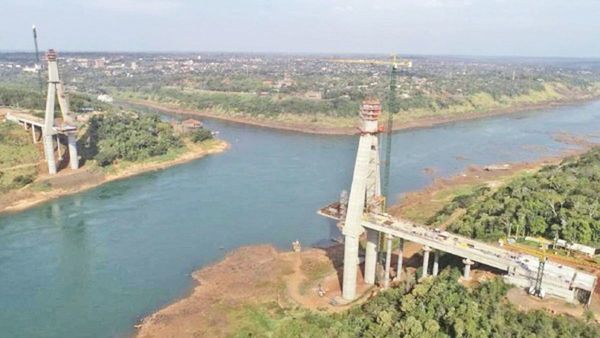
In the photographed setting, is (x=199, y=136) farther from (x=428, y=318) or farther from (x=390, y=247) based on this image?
(x=428, y=318)

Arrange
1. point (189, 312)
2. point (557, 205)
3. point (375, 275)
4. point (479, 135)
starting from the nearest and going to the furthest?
point (189, 312) → point (375, 275) → point (557, 205) → point (479, 135)

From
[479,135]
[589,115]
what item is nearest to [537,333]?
[479,135]

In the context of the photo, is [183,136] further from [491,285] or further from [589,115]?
[589,115]

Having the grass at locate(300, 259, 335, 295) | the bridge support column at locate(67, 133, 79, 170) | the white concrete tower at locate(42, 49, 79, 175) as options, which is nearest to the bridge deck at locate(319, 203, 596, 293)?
the grass at locate(300, 259, 335, 295)

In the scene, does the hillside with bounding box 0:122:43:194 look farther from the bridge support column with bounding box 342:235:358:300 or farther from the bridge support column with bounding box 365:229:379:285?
the bridge support column with bounding box 365:229:379:285

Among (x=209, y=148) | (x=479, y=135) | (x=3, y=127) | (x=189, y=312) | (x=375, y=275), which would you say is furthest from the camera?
(x=479, y=135)

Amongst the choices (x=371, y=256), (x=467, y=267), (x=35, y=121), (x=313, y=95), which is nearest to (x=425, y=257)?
(x=467, y=267)

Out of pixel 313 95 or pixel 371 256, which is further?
pixel 313 95

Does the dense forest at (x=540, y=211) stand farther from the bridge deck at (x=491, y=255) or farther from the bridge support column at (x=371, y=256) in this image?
the bridge support column at (x=371, y=256)
